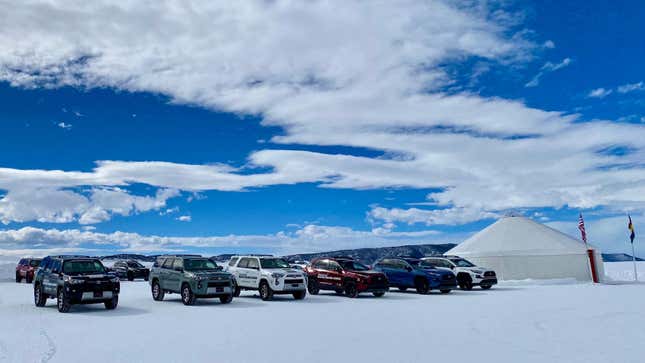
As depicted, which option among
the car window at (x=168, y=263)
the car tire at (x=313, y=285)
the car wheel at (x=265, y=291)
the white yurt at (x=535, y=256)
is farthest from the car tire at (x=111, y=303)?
the white yurt at (x=535, y=256)

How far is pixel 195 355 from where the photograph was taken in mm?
10984

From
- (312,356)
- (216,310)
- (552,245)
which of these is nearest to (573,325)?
(312,356)

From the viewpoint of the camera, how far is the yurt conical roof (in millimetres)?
42938

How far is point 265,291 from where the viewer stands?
2412 cm

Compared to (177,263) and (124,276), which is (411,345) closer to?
(177,263)

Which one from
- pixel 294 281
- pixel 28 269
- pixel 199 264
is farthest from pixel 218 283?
pixel 28 269

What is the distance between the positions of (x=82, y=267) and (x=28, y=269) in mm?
25204

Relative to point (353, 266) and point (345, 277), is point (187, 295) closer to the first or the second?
point (345, 277)

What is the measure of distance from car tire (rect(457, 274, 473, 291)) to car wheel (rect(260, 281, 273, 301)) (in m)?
12.8

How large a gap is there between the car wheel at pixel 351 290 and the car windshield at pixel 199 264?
627cm

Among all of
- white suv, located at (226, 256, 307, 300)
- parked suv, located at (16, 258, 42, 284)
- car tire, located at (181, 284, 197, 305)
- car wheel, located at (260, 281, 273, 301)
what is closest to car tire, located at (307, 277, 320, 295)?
white suv, located at (226, 256, 307, 300)

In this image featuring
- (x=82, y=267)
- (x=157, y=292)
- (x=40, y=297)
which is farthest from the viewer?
(x=157, y=292)

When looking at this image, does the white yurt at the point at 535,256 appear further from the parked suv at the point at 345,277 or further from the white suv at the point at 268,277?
the white suv at the point at 268,277

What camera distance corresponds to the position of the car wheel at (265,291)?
23953 mm
